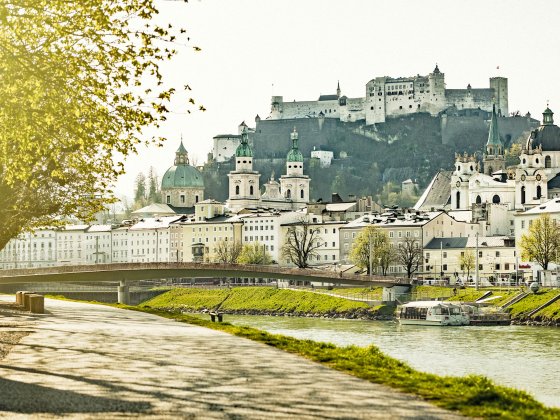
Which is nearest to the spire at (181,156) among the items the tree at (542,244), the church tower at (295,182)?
the church tower at (295,182)

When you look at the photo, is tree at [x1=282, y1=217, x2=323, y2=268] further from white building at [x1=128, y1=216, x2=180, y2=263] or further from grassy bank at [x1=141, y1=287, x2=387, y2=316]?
white building at [x1=128, y1=216, x2=180, y2=263]

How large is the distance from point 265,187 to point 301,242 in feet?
162

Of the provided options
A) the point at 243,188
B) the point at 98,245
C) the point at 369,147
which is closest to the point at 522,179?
the point at 243,188

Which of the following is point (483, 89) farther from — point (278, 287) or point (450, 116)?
point (278, 287)

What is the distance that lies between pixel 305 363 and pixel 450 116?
15315 cm

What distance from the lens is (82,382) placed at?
43.5 feet

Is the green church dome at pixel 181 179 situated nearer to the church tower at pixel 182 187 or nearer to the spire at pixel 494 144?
the church tower at pixel 182 187

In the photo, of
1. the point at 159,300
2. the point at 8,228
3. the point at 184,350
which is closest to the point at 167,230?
the point at 159,300

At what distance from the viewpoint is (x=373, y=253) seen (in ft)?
298

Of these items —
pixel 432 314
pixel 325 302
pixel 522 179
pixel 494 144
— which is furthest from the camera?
pixel 494 144

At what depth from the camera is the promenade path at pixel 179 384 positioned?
11.3 meters

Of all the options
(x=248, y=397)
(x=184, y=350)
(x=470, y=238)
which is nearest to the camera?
(x=248, y=397)

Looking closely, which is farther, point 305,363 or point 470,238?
point 470,238

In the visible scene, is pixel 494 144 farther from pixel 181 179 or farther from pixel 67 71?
pixel 67 71
